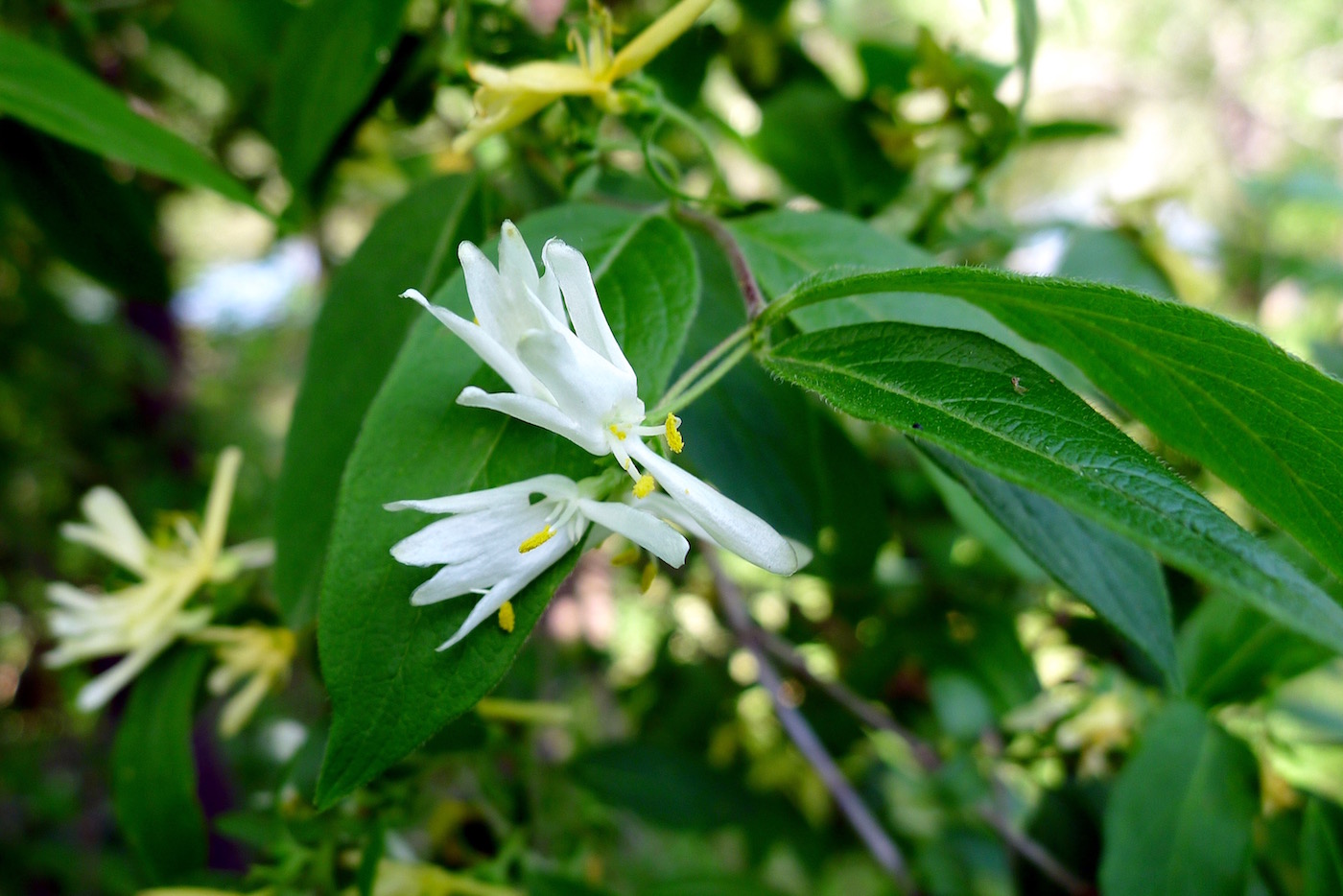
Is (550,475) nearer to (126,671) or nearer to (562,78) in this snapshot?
(562,78)

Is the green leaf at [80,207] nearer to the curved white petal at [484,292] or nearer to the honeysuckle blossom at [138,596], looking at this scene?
the honeysuckle blossom at [138,596]

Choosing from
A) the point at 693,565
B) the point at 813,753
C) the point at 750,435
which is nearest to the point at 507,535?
the point at 750,435

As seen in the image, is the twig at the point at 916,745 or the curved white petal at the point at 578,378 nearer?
the curved white petal at the point at 578,378

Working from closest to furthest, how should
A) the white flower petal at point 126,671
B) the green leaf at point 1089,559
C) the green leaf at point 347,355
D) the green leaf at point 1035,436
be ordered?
the green leaf at point 1035,436, the green leaf at point 1089,559, the green leaf at point 347,355, the white flower petal at point 126,671

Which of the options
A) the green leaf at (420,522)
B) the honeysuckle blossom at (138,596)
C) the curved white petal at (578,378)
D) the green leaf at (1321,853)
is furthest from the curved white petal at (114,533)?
the green leaf at (1321,853)

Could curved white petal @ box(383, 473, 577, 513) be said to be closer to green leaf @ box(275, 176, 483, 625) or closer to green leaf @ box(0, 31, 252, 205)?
green leaf @ box(275, 176, 483, 625)

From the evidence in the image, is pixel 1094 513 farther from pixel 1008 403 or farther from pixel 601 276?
pixel 601 276

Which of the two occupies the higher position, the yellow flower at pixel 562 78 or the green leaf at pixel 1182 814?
the yellow flower at pixel 562 78

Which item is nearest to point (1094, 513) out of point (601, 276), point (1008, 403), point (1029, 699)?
point (1008, 403)
